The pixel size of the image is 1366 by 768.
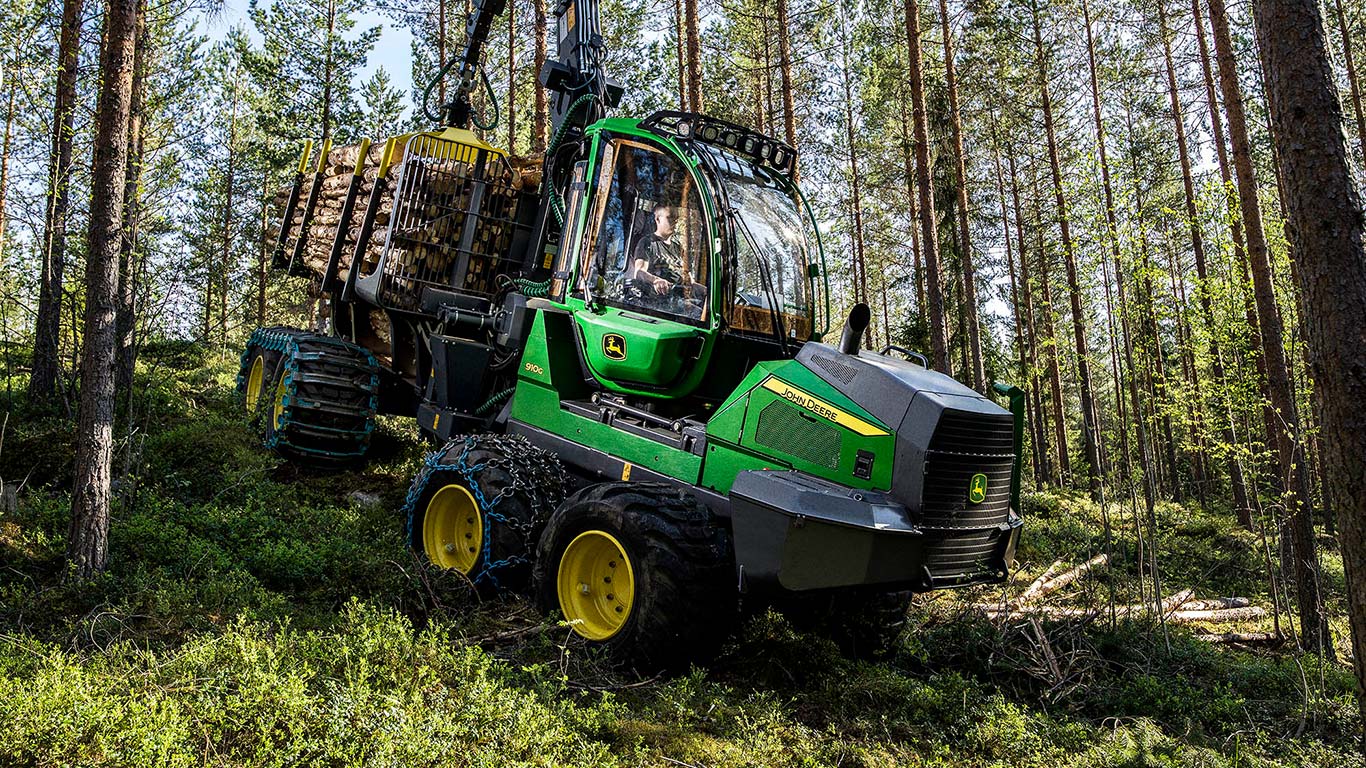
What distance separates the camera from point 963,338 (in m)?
21.2

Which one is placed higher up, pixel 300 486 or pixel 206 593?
pixel 300 486

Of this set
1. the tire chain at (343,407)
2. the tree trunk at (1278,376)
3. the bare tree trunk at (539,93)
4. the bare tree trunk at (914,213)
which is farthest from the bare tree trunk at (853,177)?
the tire chain at (343,407)

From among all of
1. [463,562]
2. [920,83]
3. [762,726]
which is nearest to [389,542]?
[463,562]

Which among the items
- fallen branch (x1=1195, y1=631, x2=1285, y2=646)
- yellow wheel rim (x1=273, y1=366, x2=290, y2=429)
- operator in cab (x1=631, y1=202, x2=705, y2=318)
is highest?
operator in cab (x1=631, y1=202, x2=705, y2=318)

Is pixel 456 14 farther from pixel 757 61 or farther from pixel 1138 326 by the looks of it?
pixel 1138 326

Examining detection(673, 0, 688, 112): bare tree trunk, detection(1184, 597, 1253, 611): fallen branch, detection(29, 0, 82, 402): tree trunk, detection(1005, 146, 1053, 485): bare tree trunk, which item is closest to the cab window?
detection(29, 0, 82, 402): tree trunk

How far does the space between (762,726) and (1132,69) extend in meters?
23.0

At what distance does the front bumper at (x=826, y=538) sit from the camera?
15.4 feet

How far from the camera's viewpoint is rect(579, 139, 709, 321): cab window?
6.15 m

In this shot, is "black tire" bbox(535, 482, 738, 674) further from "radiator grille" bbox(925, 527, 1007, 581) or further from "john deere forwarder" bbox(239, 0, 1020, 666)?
"radiator grille" bbox(925, 527, 1007, 581)

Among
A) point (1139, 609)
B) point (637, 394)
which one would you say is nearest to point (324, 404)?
point (637, 394)

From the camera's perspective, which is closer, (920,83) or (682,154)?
(682,154)

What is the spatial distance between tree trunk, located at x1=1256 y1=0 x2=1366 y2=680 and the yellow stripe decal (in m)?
2.06

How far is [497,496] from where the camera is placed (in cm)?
588
